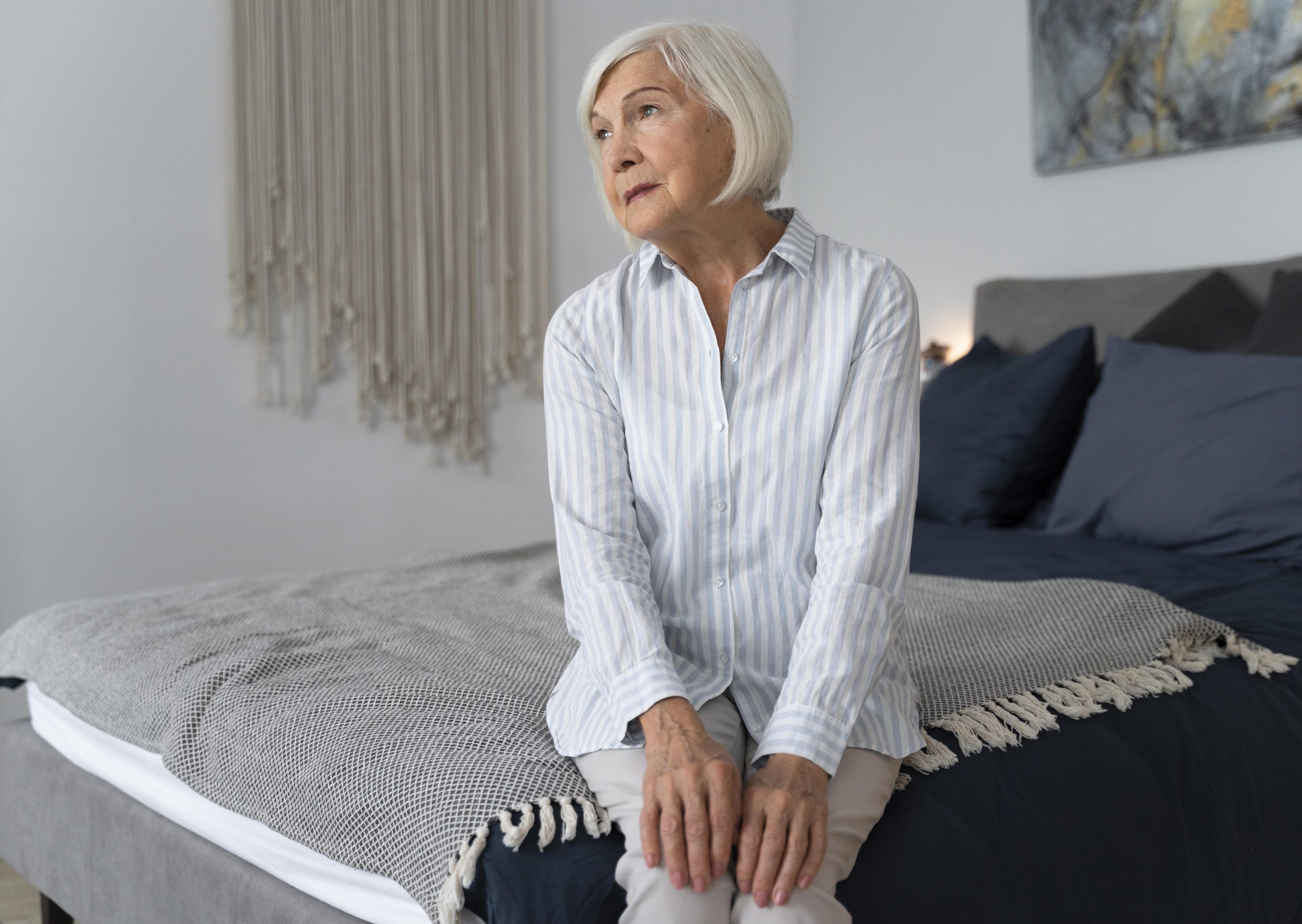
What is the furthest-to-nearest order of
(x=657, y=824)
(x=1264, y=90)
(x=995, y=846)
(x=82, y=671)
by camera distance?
(x=1264, y=90) < (x=82, y=671) < (x=995, y=846) < (x=657, y=824)

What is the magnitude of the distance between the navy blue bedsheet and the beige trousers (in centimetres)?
3

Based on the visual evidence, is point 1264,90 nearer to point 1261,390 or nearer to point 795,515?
point 1261,390

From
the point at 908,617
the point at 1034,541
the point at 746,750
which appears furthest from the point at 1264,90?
the point at 746,750

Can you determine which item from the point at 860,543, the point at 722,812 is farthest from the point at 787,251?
the point at 722,812

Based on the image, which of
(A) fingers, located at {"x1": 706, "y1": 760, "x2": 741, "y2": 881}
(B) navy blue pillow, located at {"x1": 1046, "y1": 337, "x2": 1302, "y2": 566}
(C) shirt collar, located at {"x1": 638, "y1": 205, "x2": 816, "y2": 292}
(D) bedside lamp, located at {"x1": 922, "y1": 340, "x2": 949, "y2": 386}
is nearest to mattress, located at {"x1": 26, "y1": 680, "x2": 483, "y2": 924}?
(A) fingers, located at {"x1": 706, "y1": 760, "x2": 741, "y2": 881}

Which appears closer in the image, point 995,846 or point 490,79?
point 995,846

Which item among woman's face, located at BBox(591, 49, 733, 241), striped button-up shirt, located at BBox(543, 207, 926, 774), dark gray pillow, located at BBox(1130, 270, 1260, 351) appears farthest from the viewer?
dark gray pillow, located at BBox(1130, 270, 1260, 351)

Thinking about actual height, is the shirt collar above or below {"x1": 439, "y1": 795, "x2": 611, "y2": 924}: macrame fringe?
above

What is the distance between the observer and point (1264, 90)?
2.84 m

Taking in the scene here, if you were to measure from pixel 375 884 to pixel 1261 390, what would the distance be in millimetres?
1957

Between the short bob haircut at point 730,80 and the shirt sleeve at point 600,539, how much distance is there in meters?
0.26

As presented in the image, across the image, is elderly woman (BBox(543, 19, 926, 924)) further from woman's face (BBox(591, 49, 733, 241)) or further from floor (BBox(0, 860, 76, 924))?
floor (BBox(0, 860, 76, 924))

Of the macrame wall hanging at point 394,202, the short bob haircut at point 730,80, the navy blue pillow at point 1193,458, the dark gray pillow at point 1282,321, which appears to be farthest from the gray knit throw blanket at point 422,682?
the macrame wall hanging at point 394,202

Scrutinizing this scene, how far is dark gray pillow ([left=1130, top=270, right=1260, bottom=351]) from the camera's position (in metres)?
2.69
